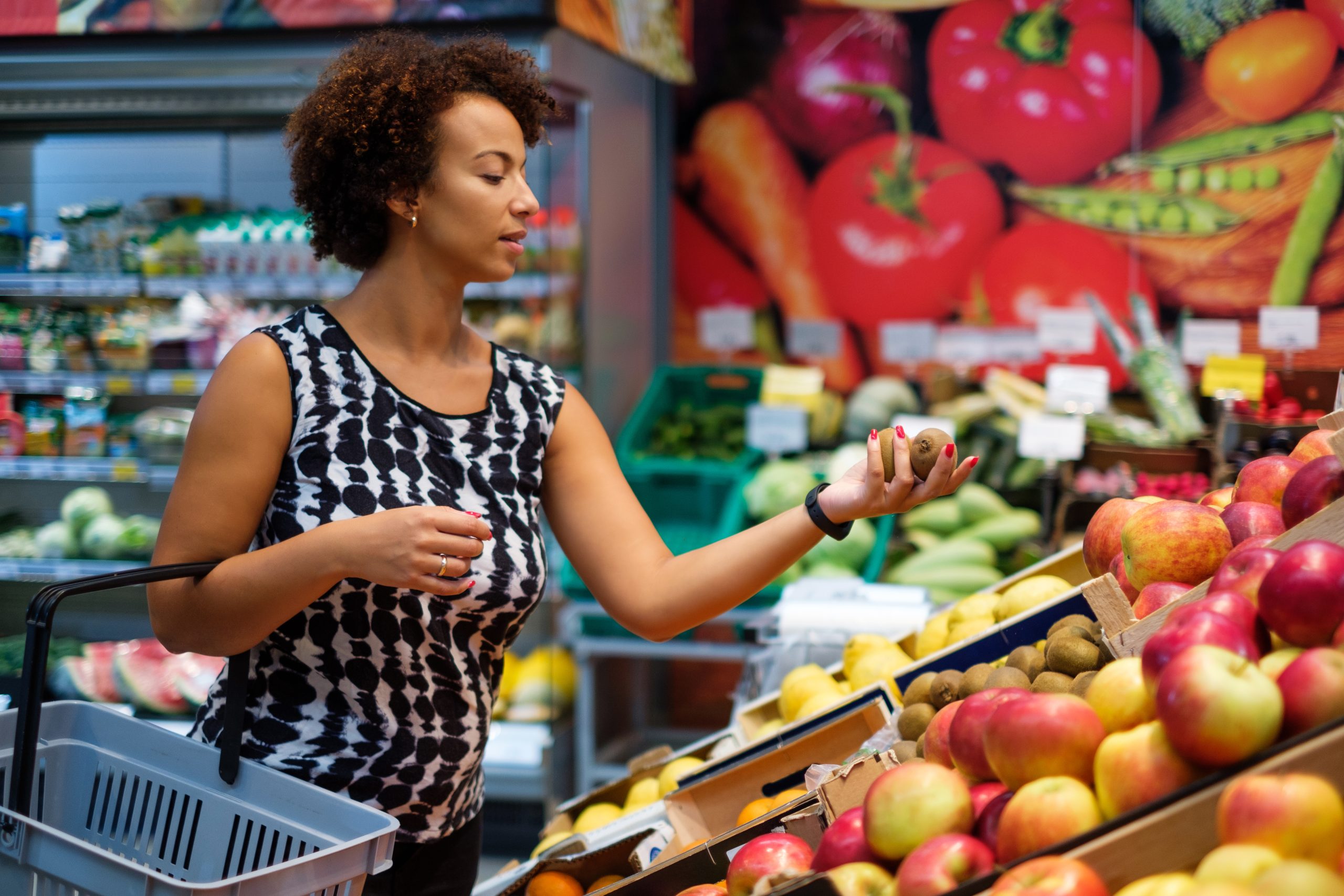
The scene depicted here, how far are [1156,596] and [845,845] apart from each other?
54 centimetres

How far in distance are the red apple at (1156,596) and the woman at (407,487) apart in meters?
0.26

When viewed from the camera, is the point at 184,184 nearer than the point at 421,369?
No

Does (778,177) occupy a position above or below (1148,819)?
above

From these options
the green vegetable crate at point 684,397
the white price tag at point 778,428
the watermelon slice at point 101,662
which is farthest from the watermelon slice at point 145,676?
the white price tag at point 778,428

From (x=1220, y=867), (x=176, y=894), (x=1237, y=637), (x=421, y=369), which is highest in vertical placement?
(x=421, y=369)

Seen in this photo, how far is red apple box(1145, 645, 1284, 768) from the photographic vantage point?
0.96m

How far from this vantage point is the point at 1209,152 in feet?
13.3

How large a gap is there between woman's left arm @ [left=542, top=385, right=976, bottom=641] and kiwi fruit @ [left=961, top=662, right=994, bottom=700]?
0.83 ft

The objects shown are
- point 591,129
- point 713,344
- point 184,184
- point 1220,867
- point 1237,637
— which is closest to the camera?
point 1220,867

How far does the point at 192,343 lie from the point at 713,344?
1.90m

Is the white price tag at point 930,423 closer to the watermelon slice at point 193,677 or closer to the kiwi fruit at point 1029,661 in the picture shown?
the kiwi fruit at point 1029,661

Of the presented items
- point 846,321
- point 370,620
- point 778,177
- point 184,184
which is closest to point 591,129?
point 778,177

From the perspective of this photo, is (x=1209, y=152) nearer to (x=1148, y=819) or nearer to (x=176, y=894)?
(x=1148, y=819)

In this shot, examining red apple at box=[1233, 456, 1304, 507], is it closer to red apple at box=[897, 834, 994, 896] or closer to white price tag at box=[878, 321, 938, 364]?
red apple at box=[897, 834, 994, 896]
